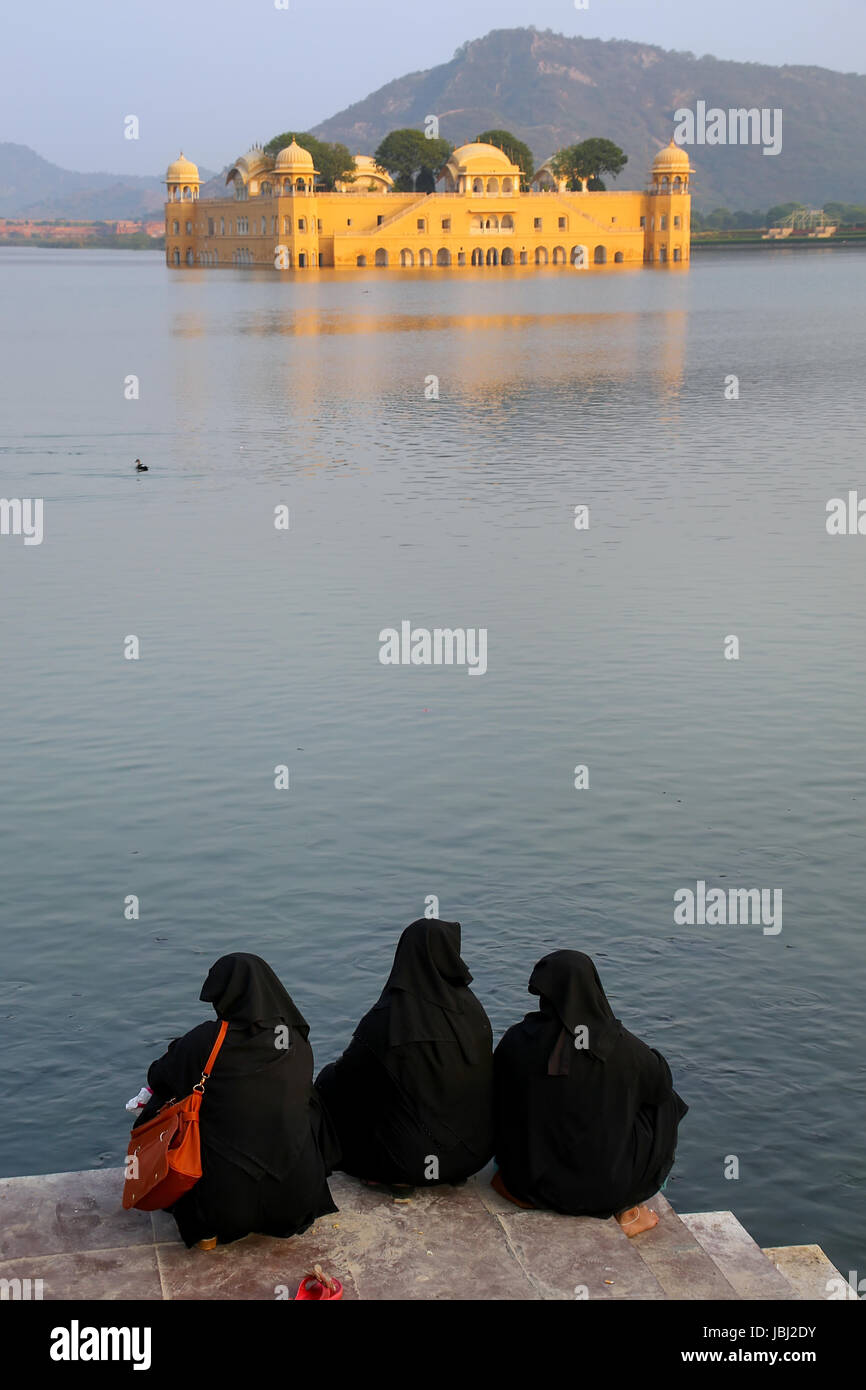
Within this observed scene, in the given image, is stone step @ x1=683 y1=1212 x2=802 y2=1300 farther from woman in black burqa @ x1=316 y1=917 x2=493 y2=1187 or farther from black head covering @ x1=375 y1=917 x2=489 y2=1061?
black head covering @ x1=375 y1=917 x2=489 y2=1061

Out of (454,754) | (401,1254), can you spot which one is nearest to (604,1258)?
(401,1254)

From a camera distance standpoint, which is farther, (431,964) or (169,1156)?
(431,964)

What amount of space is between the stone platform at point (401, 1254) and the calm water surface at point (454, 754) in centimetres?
68

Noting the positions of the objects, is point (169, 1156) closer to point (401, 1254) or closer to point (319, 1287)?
point (319, 1287)

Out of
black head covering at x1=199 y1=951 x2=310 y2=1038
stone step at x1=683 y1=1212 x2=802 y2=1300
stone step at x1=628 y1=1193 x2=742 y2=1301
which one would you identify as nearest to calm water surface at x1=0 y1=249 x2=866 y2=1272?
stone step at x1=683 y1=1212 x2=802 y2=1300

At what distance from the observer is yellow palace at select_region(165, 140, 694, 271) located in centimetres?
8481

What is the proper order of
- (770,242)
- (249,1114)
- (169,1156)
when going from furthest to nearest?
(770,242)
(249,1114)
(169,1156)

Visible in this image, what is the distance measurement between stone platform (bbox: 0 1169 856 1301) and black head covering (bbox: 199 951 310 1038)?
1.83 feet

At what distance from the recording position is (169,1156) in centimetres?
393

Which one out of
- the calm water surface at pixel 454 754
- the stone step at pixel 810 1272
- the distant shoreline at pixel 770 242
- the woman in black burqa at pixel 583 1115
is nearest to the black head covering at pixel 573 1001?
the woman in black burqa at pixel 583 1115

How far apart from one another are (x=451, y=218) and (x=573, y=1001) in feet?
283

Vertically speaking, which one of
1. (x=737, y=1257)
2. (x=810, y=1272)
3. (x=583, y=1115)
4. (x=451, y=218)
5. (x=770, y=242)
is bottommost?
(x=810, y=1272)

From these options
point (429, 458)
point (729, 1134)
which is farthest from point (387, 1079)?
point (429, 458)
